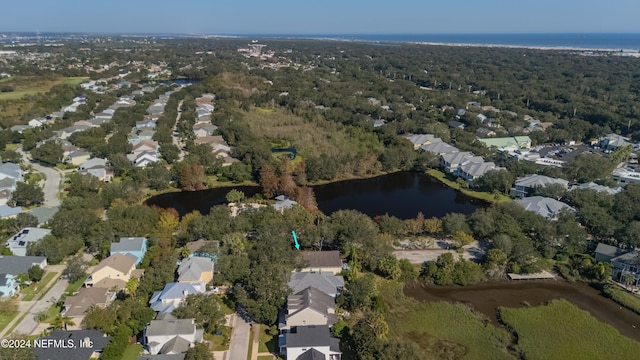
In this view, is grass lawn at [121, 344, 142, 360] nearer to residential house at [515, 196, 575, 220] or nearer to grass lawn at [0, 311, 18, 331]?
grass lawn at [0, 311, 18, 331]

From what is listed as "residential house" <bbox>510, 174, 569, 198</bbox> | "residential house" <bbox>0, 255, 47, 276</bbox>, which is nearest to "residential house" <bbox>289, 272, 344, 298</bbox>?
"residential house" <bbox>0, 255, 47, 276</bbox>

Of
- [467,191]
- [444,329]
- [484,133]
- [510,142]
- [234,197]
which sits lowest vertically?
[444,329]

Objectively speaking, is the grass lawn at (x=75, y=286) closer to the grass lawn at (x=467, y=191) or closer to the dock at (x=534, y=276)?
the dock at (x=534, y=276)

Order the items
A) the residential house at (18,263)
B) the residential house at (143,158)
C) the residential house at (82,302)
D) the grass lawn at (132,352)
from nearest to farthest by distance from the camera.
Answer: the grass lawn at (132,352) < the residential house at (82,302) < the residential house at (18,263) < the residential house at (143,158)

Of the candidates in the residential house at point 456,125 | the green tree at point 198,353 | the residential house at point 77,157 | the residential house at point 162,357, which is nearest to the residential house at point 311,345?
the green tree at point 198,353

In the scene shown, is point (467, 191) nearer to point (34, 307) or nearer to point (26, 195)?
point (34, 307)

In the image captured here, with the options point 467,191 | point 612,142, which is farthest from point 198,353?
point 612,142
